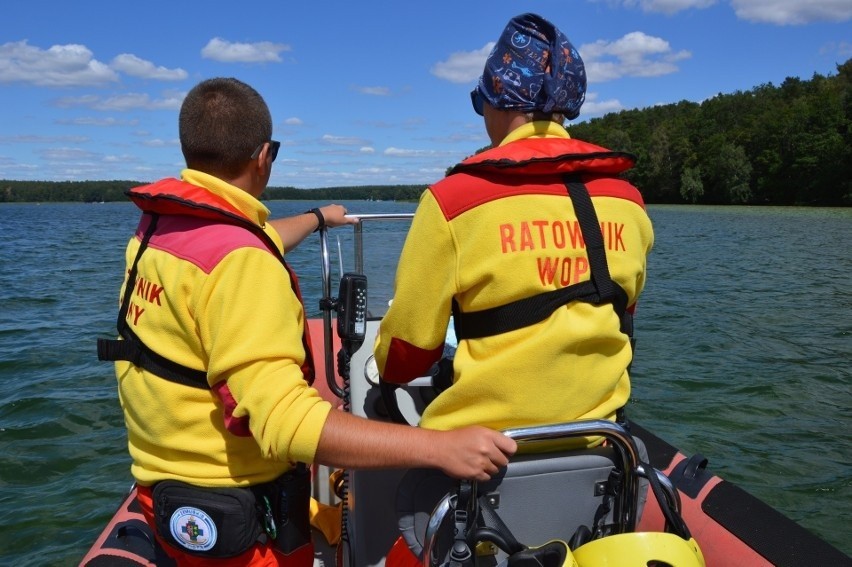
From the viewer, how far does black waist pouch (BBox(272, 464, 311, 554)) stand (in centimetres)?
187

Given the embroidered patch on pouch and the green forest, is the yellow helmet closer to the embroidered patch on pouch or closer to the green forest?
the embroidered patch on pouch

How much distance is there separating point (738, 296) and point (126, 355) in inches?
558

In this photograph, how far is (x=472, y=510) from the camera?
5.38ft

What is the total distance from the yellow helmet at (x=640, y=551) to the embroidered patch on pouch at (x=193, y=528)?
34.9 inches

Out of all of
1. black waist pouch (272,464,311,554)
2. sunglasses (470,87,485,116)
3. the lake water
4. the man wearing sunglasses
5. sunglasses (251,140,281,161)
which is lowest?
the lake water

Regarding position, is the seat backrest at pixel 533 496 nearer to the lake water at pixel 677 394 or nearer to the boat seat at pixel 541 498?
the boat seat at pixel 541 498

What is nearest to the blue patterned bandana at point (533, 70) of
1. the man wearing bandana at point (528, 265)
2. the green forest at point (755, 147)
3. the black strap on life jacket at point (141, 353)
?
the man wearing bandana at point (528, 265)

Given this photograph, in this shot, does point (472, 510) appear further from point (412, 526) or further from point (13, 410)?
point (13, 410)

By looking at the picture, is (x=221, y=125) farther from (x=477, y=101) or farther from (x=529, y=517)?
(x=529, y=517)

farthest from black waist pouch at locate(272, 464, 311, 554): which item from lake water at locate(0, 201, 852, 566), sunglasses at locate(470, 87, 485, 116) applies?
lake water at locate(0, 201, 852, 566)

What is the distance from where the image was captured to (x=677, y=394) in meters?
7.64

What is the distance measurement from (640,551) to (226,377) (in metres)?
0.96

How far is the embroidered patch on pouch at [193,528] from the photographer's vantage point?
5.63 ft

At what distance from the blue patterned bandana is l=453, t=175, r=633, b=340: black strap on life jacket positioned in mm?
238
